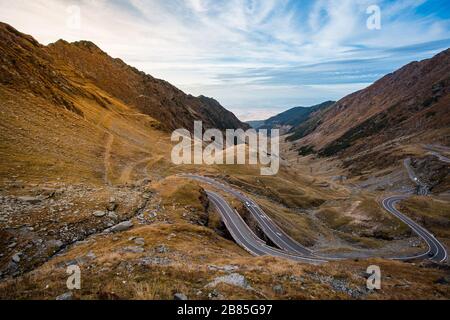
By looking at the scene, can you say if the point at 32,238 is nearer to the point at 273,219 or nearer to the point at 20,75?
the point at 273,219

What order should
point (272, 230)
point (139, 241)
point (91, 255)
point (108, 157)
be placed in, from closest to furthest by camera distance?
1. point (91, 255)
2. point (139, 241)
3. point (272, 230)
4. point (108, 157)

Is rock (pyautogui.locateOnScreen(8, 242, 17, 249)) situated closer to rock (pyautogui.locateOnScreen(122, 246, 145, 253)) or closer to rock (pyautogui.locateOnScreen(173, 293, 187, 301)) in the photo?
rock (pyautogui.locateOnScreen(122, 246, 145, 253))

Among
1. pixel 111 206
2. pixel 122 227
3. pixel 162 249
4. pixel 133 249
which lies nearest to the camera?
pixel 133 249

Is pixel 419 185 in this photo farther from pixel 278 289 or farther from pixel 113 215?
pixel 278 289

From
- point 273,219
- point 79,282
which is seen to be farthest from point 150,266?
point 273,219

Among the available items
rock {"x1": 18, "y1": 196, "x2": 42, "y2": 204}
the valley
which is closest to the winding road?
the valley

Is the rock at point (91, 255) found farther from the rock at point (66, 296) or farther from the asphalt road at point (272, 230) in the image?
the asphalt road at point (272, 230)

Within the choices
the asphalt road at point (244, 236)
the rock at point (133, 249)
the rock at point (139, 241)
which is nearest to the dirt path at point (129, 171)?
the asphalt road at point (244, 236)

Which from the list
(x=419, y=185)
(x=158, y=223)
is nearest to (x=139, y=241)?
(x=158, y=223)
